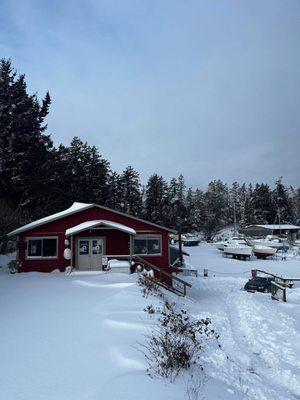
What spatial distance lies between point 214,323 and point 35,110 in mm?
35476

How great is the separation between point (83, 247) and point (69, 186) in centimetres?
3027

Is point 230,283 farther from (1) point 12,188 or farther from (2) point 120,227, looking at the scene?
(1) point 12,188

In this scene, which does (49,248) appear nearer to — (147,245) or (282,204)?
(147,245)

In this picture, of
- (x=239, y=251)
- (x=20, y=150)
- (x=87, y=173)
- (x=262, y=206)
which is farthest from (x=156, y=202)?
(x=20, y=150)

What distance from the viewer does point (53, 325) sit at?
10820 millimetres

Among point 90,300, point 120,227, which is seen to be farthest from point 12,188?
point 90,300

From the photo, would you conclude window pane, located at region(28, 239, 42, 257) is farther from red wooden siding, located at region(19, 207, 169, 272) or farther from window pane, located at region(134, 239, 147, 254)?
window pane, located at region(134, 239, 147, 254)

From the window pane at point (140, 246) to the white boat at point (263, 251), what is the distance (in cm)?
3013

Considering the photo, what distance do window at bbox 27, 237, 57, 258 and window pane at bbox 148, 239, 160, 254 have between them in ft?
22.1

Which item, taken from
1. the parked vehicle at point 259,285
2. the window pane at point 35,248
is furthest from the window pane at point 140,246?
the parked vehicle at point 259,285

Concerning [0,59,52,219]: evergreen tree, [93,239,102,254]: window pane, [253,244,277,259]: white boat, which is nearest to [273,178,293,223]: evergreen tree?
[253,244,277,259]: white boat

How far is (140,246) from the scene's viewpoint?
86.8 ft

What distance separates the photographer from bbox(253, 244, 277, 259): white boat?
167 feet

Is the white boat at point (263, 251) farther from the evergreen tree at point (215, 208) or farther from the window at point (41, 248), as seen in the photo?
the window at point (41, 248)
